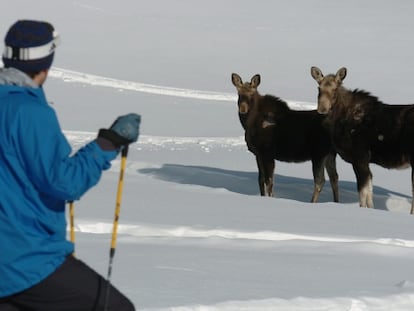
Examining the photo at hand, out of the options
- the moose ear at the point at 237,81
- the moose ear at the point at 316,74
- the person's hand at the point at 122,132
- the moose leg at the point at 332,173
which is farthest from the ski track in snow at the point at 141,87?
the person's hand at the point at 122,132

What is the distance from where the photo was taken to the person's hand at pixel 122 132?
347 cm

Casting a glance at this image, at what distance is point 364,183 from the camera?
37.9 ft

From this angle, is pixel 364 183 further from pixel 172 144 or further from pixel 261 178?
pixel 172 144

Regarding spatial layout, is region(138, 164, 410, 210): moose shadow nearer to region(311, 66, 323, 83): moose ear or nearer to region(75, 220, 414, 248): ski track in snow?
region(311, 66, 323, 83): moose ear

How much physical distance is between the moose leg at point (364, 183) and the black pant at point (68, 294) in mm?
8238

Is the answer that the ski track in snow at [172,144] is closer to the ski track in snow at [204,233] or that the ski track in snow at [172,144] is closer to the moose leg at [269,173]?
the ski track in snow at [204,233]

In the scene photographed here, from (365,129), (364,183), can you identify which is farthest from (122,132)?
(364,183)

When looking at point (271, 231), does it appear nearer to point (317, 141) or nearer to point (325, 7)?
point (317, 141)

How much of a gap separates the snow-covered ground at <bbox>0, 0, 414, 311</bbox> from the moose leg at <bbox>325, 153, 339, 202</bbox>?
246 millimetres

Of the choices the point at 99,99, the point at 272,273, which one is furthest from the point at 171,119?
the point at 272,273

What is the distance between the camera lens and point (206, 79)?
26.0m

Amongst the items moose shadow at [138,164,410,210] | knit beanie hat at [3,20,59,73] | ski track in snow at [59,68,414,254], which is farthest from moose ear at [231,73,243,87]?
knit beanie hat at [3,20,59,73]

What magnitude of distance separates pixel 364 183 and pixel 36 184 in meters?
8.65

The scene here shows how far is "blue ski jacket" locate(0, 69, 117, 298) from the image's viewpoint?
10.6 feet
